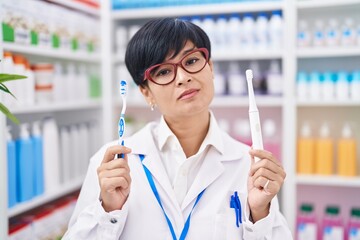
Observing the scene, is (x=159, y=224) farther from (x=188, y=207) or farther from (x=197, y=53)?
(x=197, y=53)

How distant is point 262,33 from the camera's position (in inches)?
97.6

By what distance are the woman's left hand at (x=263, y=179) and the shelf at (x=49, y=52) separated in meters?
1.34

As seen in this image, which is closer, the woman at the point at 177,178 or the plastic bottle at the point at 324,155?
the woman at the point at 177,178

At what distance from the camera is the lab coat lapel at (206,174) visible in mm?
1312

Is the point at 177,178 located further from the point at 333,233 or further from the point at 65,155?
the point at 333,233

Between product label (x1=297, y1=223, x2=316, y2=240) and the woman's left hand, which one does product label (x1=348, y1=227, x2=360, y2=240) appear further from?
the woman's left hand

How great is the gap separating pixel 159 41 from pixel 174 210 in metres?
0.59

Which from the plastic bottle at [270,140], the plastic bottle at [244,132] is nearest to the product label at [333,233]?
the plastic bottle at [270,140]

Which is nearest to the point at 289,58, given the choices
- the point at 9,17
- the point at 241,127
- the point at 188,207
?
the point at 241,127

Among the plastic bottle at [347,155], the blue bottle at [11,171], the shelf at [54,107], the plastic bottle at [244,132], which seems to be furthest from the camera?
the plastic bottle at [244,132]

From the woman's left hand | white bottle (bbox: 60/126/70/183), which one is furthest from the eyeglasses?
white bottle (bbox: 60/126/70/183)

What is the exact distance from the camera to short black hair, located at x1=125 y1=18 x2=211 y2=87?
1.28 m

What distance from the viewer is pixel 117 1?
2.75 metres

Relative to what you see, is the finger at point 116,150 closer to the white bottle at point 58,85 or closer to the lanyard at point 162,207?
the lanyard at point 162,207
